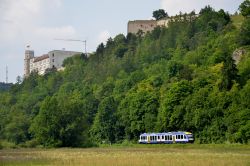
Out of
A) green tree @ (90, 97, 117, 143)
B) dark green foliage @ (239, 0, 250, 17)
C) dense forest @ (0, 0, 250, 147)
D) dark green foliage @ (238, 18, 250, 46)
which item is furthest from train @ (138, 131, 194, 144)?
dark green foliage @ (239, 0, 250, 17)

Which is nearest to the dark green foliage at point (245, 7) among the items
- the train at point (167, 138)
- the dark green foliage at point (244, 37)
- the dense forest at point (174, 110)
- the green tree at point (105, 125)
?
the dense forest at point (174, 110)

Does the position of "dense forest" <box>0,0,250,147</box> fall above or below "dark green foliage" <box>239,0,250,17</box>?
below

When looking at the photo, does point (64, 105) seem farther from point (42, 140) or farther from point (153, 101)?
point (153, 101)

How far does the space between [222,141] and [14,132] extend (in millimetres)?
62705

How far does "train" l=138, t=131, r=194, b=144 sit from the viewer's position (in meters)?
117

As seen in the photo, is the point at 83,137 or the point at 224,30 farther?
the point at 224,30

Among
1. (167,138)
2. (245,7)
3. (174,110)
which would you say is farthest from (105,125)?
(245,7)

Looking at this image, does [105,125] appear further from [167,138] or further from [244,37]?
[244,37]

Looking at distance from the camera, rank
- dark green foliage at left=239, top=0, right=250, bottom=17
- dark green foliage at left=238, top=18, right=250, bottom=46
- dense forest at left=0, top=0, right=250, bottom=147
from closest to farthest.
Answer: dense forest at left=0, top=0, right=250, bottom=147 < dark green foliage at left=238, top=18, right=250, bottom=46 < dark green foliage at left=239, top=0, right=250, bottom=17

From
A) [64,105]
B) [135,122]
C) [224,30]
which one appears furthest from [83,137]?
[224,30]

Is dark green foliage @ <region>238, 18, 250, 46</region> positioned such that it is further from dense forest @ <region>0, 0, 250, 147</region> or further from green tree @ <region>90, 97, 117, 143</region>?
green tree @ <region>90, 97, 117, 143</region>

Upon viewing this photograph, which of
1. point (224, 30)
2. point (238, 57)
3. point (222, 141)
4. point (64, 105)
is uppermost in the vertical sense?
point (224, 30)

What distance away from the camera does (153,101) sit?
473 ft

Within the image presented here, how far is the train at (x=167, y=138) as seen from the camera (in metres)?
117
